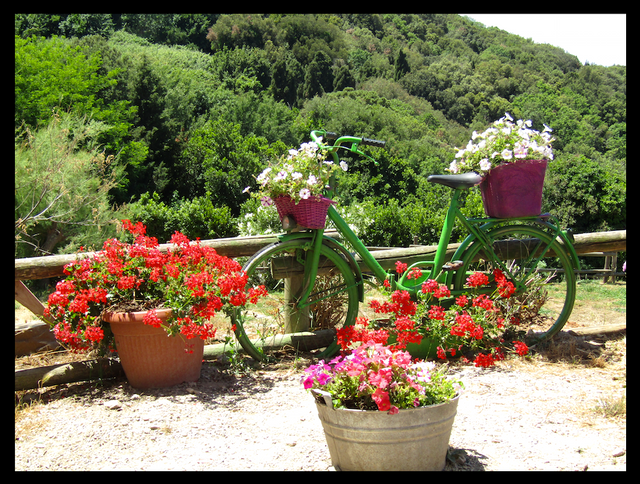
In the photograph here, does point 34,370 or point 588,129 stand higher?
point 588,129

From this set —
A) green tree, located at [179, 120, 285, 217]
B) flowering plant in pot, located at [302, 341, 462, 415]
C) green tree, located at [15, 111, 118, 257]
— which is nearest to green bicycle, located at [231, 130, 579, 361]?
flowering plant in pot, located at [302, 341, 462, 415]

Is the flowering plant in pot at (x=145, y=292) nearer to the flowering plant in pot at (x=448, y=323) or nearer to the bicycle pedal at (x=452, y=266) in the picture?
the flowering plant in pot at (x=448, y=323)

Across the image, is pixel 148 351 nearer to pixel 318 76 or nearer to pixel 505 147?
pixel 505 147

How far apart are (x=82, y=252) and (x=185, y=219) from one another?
6.52m

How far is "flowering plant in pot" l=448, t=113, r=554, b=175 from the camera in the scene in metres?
3.83

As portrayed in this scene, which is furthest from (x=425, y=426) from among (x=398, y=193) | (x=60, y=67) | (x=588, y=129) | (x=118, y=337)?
(x=588, y=129)

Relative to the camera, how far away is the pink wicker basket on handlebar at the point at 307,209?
12.2ft

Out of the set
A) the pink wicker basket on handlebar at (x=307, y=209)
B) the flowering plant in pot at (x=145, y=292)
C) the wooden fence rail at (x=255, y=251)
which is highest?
the pink wicker basket on handlebar at (x=307, y=209)

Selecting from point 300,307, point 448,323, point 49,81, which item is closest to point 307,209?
point 300,307

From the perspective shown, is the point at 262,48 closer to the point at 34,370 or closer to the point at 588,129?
the point at 588,129

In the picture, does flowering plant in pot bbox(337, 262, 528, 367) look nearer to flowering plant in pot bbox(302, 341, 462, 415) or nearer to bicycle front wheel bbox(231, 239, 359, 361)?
bicycle front wheel bbox(231, 239, 359, 361)

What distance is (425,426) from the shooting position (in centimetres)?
212

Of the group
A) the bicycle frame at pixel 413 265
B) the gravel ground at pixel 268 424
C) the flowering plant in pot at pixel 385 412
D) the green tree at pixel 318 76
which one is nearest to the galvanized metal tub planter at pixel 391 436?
the flowering plant in pot at pixel 385 412

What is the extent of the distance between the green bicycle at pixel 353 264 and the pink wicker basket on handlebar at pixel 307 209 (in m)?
0.11
